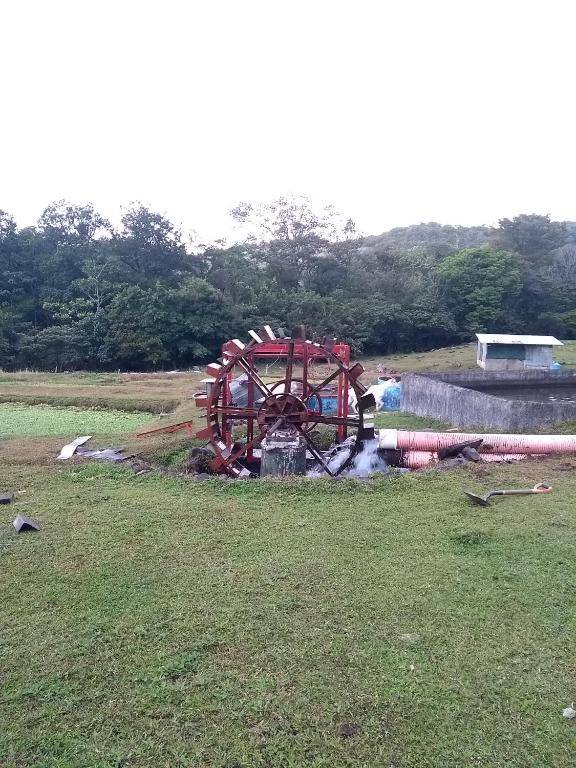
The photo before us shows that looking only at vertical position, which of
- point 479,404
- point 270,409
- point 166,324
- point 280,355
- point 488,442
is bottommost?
point 488,442

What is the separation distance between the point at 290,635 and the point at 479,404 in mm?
8627

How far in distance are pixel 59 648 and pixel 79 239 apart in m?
31.7

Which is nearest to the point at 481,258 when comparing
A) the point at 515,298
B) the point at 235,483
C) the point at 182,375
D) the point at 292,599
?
the point at 515,298

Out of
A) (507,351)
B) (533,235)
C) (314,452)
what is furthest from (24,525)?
(533,235)

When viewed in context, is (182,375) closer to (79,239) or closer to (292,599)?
(79,239)

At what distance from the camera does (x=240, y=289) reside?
33.7 m

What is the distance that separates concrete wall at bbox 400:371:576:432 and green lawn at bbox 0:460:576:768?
381cm

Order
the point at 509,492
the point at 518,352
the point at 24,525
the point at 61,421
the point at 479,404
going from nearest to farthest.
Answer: the point at 24,525 → the point at 509,492 → the point at 479,404 → the point at 61,421 → the point at 518,352

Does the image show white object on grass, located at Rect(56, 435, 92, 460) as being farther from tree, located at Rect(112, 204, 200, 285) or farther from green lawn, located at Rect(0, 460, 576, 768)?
tree, located at Rect(112, 204, 200, 285)

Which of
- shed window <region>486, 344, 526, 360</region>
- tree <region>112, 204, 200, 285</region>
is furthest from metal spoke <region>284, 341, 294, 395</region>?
tree <region>112, 204, 200, 285</region>

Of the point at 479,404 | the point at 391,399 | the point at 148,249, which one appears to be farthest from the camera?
the point at 148,249

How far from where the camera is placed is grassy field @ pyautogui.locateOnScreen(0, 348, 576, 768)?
3566 mm

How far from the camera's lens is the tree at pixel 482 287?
34.8 metres

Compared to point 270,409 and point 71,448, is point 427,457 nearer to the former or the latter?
point 270,409
